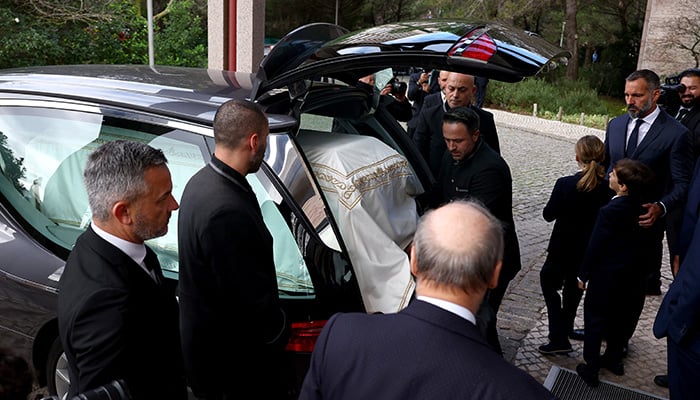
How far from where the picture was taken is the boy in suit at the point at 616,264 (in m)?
3.65

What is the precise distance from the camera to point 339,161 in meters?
2.95

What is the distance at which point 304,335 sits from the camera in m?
2.60

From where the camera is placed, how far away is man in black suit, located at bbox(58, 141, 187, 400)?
70.5 inches

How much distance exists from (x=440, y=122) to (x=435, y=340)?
10.9 feet

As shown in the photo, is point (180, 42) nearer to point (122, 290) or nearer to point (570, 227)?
point (570, 227)

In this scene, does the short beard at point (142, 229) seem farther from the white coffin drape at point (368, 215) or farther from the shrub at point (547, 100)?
the shrub at point (547, 100)

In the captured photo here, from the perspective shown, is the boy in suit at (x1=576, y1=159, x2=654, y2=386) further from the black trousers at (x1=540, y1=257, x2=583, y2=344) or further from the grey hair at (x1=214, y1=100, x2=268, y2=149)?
the grey hair at (x1=214, y1=100, x2=268, y2=149)

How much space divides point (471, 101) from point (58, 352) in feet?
10.7

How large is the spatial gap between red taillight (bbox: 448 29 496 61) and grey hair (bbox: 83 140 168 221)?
51.3 inches

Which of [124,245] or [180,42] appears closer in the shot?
[124,245]

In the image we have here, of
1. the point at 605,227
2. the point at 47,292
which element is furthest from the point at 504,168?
the point at 47,292

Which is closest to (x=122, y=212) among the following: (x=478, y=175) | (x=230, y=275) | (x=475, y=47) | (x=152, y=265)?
(x=152, y=265)

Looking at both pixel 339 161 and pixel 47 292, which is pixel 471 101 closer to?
pixel 339 161

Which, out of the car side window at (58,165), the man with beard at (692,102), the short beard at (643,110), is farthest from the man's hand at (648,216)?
the car side window at (58,165)
